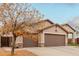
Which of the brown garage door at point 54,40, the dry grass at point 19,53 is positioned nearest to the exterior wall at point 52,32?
the brown garage door at point 54,40

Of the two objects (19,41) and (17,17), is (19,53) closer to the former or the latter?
(19,41)

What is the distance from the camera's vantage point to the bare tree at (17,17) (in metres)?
7.67

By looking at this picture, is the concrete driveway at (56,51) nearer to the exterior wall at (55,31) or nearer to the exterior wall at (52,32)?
the exterior wall at (52,32)

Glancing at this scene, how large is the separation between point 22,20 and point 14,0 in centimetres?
55

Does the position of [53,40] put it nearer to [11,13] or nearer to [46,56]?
[46,56]

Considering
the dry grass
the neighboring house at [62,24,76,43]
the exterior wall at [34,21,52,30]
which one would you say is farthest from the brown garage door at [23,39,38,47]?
the neighboring house at [62,24,76,43]

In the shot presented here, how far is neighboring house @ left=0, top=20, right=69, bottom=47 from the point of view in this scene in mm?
7875

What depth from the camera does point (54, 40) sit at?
841cm

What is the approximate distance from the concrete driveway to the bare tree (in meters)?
0.61

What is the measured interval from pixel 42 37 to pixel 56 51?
1.87 ft

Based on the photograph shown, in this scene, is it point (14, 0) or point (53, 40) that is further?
point (53, 40)

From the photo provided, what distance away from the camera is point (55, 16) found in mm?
7816

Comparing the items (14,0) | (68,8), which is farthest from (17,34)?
(68,8)

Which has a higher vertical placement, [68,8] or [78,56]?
[68,8]
